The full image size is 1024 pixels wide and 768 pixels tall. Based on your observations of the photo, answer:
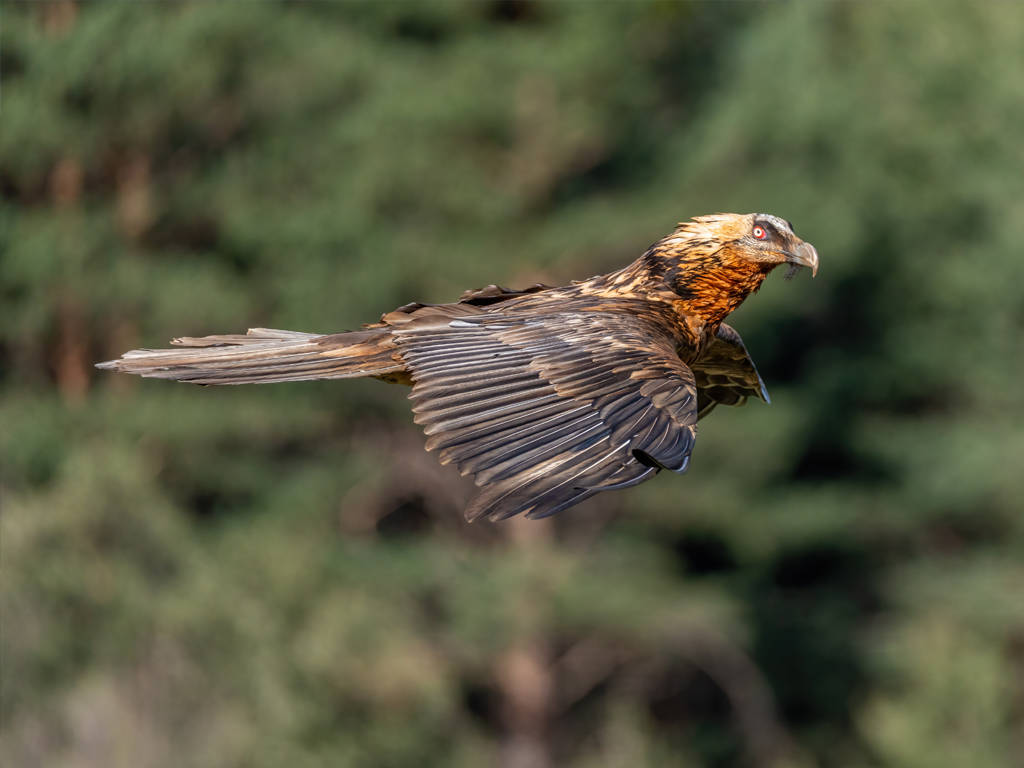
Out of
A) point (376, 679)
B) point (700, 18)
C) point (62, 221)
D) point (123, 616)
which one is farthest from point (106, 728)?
point (700, 18)

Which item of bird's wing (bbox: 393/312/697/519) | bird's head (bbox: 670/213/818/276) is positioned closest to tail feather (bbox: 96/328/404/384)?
bird's wing (bbox: 393/312/697/519)

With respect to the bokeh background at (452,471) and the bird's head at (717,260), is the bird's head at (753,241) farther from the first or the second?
the bokeh background at (452,471)

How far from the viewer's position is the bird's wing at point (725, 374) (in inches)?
261

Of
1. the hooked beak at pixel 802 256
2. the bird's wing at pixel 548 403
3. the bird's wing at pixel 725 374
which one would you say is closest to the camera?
the bird's wing at pixel 548 403

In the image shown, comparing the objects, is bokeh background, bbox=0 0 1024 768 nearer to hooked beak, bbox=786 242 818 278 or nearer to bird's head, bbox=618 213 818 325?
bird's head, bbox=618 213 818 325

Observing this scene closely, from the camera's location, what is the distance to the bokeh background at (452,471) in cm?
1677

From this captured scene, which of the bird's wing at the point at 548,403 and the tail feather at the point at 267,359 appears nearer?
the bird's wing at the point at 548,403

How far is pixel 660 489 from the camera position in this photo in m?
21.8

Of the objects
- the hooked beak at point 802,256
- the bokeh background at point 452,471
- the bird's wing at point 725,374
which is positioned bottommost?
the bokeh background at point 452,471

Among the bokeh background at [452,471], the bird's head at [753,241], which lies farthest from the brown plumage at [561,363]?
the bokeh background at [452,471]

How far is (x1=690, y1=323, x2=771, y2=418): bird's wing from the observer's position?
6.62 meters

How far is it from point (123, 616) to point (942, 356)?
466 inches

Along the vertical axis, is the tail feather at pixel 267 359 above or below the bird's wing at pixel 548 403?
below

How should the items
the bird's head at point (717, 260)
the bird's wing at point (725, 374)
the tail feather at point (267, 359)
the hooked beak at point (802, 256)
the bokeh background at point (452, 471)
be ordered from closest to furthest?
the tail feather at point (267, 359), the hooked beak at point (802, 256), the bird's head at point (717, 260), the bird's wing at point (725, 374), the bokeh background at point (452, 471)
